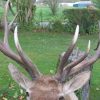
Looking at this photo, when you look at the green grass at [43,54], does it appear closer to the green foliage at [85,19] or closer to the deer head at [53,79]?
the green foliage at [85,19]

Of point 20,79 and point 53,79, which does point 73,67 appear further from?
point 20,79

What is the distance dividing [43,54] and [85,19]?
477cm

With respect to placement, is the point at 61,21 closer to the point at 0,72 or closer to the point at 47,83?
the point at 0,72

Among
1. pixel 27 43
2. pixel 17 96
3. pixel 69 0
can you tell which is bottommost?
pixel 69 0

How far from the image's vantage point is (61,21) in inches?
709

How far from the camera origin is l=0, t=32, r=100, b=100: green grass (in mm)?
8395

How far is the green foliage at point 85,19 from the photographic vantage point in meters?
17.1

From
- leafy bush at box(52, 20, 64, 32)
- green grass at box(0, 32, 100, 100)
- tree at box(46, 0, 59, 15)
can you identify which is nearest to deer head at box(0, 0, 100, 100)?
green grass at box(0, 32, 100, 100)

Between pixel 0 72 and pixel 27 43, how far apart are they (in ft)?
16.6

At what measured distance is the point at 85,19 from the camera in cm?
1711

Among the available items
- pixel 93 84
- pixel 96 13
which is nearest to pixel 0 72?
pixel 93 84

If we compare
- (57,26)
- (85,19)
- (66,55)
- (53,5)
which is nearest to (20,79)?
(66,55)

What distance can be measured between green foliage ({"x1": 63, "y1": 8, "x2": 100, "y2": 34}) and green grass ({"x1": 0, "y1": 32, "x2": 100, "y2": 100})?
50 cm

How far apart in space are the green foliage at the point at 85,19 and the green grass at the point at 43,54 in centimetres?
50
